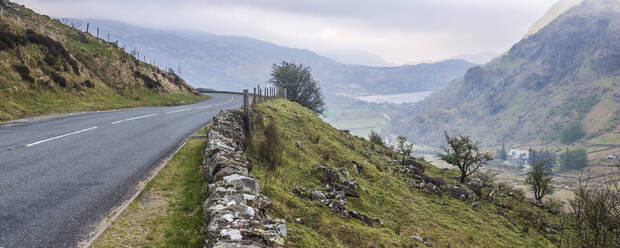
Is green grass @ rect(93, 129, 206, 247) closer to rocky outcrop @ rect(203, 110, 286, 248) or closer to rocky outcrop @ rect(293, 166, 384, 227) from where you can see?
rocky outcrop @ rect(203, 110, 286, 248)

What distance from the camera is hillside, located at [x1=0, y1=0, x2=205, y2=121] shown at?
70.3 feet

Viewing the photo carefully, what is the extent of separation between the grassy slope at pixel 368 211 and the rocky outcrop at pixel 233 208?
1.35 metres

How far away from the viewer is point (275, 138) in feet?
48.6

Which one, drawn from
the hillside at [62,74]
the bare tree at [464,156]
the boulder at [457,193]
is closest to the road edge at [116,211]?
the hillside at [62,74]

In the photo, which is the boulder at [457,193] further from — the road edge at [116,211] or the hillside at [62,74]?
the hillside at [62,74]

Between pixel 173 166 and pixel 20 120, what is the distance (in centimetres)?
1268

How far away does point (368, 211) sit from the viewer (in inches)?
540

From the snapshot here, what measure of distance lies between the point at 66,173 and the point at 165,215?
3895mm

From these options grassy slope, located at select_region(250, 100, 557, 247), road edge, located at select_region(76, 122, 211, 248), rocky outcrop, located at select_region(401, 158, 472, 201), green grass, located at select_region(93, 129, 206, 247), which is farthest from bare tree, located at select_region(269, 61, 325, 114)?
green grass, located at select_region(93, 129, 206, 247)

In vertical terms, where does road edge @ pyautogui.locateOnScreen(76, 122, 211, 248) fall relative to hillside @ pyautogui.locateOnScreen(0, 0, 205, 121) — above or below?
below

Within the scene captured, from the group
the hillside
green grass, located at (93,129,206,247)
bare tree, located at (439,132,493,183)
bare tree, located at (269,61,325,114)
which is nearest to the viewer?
green grass, located at (93,129,206,247)

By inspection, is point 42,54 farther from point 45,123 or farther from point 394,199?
point 394,199

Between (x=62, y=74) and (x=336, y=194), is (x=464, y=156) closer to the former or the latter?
(x=336, y=194)

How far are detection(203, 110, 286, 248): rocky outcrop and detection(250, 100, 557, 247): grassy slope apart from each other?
4.45 ft
